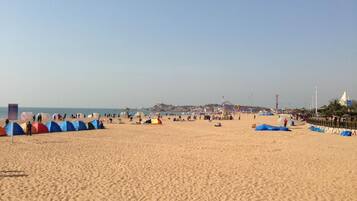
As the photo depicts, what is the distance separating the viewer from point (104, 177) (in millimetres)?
10578

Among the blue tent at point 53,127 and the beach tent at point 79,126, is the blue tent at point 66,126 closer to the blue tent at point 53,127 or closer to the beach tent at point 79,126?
the blue tent at point 53,127

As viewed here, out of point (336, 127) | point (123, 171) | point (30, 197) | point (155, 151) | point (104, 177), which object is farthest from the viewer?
point (336, 127)

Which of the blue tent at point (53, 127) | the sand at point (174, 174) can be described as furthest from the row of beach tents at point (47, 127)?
the sand at point (174, 174)

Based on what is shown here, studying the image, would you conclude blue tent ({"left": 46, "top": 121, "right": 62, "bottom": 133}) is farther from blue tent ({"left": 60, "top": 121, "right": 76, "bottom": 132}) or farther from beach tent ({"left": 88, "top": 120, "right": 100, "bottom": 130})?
beach tent ({"left": 88, "top": 120, "right": 100, "bottom": 130})

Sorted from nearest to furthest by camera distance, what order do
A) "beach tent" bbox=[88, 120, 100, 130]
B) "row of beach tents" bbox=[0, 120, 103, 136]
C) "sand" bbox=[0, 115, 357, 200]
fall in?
1. "sand" bbox=[0, 115, 357, 200]
2. "row of beach tents" bbox=[0, 120, 103, 136]
3. "beach tent" bbox=[88, 120, 100, 130]

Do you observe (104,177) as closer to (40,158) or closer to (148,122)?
(40,158)

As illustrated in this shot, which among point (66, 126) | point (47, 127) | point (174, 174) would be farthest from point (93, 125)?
point (174, 174)

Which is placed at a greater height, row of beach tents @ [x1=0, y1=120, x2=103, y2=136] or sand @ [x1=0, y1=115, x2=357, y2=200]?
row of beach tents @ [x1=0, y1=120, x2=103, y2=136]

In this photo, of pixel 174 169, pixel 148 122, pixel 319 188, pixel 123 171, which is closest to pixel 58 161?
pixel 123 171

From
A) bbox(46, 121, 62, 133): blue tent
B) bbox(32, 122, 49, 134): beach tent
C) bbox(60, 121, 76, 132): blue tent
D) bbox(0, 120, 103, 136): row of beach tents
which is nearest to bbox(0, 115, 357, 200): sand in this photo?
bbox(0, 120, 103, 136): row of beach tents

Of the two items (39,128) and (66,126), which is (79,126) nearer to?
(66,126)

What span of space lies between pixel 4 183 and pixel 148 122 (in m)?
33.8

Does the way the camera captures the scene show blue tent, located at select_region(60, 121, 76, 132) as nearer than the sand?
No

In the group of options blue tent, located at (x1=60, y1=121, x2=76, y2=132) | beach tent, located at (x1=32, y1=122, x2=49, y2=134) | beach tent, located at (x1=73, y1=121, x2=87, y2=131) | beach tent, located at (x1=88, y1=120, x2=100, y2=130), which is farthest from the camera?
beach tent, located at (x1=88, y1=120, x2=100, y2=130)
